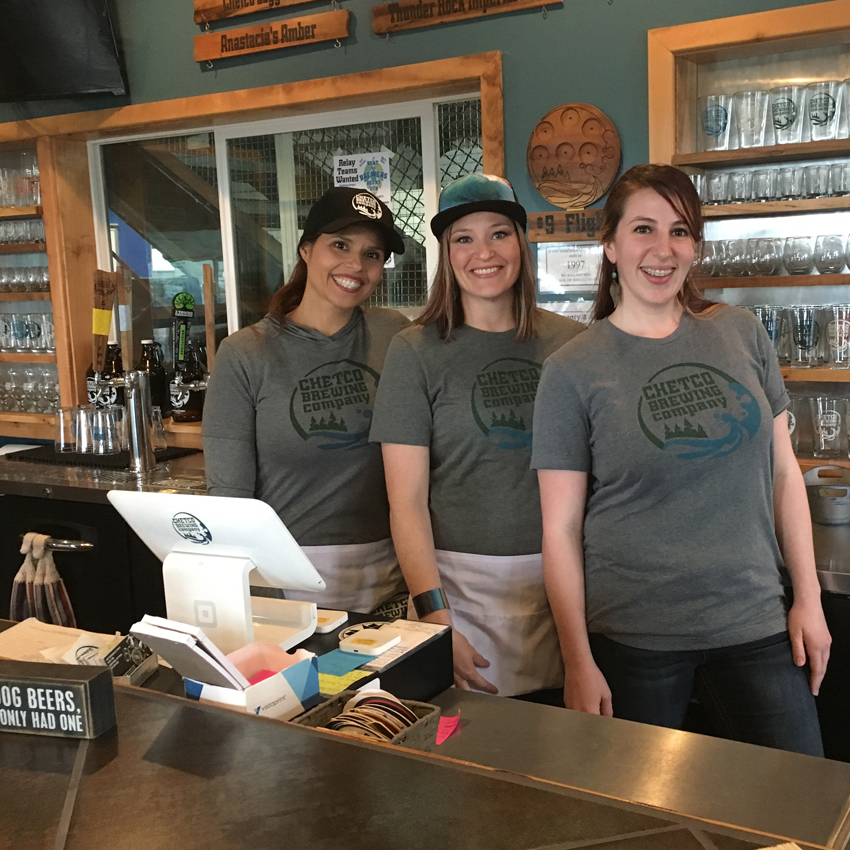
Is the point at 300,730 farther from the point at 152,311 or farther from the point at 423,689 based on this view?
the point at 152,311

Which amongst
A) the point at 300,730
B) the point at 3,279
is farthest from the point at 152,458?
the point at 300,730

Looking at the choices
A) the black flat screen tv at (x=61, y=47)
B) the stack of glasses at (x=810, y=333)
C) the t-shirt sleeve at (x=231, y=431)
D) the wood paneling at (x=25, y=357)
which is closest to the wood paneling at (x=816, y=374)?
the stack of glasses at (x=810, y=333)

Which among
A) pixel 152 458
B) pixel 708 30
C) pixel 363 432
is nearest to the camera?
pixel 363 432

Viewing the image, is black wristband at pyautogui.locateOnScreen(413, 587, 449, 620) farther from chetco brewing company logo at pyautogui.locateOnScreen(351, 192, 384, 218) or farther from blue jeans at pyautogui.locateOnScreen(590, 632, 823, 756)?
chetco brewing company logo at pyautogui.locateOnScreen(351, 192, 384, 218)

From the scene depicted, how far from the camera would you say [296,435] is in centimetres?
210

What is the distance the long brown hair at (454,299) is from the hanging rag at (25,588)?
192 centimetres

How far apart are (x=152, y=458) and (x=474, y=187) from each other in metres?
1.91

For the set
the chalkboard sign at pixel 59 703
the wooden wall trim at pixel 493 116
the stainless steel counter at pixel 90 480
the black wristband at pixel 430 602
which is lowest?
the black wristband at pixel 430 602

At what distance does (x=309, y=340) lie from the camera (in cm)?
217

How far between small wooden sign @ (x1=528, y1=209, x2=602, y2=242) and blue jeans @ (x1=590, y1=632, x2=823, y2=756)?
1.48 m

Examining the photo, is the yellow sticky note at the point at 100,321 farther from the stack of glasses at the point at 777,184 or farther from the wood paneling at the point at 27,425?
the stack of glasses at the point at 777,184

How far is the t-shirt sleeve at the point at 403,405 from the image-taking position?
190cm

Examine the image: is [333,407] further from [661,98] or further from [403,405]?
[661,98]

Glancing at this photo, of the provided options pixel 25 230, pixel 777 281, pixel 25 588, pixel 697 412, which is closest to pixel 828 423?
pixel 777 281
